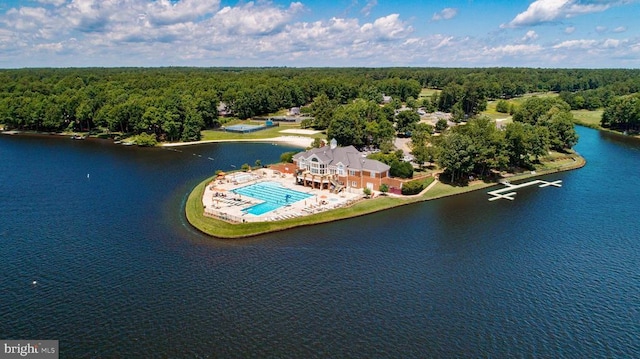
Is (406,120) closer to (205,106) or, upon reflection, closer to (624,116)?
(205,106)

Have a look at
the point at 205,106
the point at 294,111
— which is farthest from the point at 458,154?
the point at 294,111

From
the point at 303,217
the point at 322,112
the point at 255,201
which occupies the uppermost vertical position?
the point at 322,112

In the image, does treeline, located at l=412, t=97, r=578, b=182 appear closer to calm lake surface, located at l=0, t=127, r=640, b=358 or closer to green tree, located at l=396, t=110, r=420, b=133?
calm lake surface, located at l=0, t=127, r=640, b=358

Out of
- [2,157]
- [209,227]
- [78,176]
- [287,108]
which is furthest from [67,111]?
[209,227]

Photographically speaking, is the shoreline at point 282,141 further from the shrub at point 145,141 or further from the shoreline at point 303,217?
the shoreline at point 303,217

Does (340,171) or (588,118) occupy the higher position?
(588,118)

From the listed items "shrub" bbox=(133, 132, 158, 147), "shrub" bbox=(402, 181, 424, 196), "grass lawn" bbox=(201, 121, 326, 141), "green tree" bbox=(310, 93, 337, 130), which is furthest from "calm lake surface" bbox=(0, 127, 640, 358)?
"green tree" bbox=(310, 93, 337, 130)

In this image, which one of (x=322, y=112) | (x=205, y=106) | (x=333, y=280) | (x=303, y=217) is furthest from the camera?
(x=322, y=112)

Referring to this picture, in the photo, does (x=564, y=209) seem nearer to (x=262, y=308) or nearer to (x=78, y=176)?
(x=262, y=308)
